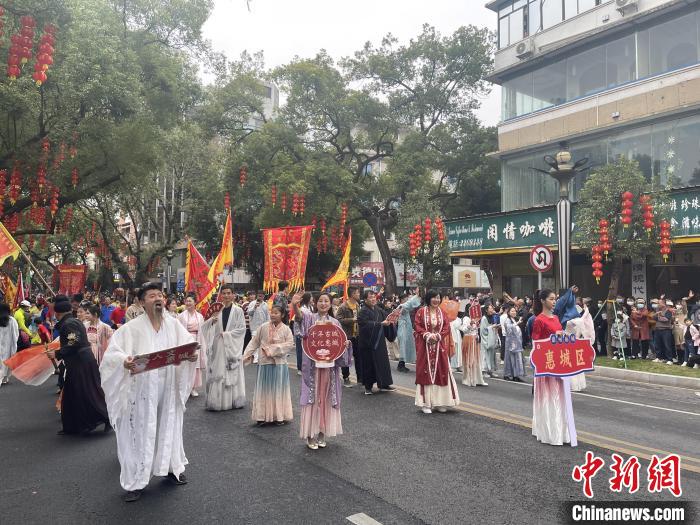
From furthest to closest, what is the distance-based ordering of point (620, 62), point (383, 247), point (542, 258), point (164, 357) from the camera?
point (383, 247) → point (620, 62) → point (542, 258) → point (164, 357)

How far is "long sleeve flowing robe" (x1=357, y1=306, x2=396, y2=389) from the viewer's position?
29.4ft

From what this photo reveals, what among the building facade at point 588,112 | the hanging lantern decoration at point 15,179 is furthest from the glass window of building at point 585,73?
the hanging lantern decoration at point 15,179

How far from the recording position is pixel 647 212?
13.1 metres

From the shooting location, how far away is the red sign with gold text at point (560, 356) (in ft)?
19.4

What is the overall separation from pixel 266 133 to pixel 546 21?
497 inches

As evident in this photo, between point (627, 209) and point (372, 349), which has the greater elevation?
point (627, 209)

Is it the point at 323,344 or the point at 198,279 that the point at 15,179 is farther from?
the point at 323,344

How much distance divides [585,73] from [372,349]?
16.6 meters

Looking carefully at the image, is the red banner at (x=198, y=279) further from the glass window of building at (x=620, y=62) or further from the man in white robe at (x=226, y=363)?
the glass window of building at (x=620, y=62)

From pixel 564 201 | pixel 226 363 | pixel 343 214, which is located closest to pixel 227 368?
pixel 226 363

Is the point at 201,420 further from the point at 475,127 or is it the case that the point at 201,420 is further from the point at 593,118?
the point at 475,127

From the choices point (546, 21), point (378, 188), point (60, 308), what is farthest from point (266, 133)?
point (60, 308)

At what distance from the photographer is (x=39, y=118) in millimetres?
14555

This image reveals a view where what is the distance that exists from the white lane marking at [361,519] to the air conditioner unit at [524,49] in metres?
21.9
